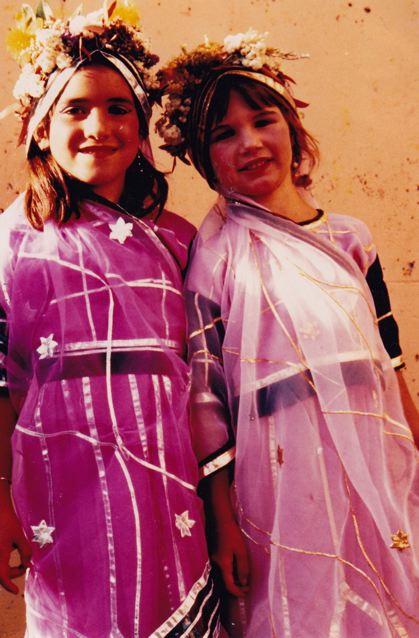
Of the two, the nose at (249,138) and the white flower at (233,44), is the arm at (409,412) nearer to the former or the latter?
the nose at (249,138)

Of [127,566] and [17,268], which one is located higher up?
[17,268]

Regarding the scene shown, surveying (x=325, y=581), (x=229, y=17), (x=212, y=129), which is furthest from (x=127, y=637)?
(x=229, y=17)

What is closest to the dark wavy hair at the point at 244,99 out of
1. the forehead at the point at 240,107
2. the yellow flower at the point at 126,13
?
the forehead at the point at 240,107

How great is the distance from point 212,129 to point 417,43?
94cm

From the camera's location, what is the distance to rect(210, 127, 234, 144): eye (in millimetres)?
1506

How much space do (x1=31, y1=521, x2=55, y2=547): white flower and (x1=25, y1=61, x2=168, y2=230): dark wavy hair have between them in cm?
55

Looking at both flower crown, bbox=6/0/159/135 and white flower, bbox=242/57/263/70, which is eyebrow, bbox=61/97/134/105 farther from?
white flower, bbox=242/57/263/70

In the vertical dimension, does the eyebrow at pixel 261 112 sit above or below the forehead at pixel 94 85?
below

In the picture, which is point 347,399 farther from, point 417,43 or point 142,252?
point 417,43

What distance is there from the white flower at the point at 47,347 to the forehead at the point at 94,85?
47 cm

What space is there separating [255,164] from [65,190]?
40 centimetres

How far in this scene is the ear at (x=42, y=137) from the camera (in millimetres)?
1448

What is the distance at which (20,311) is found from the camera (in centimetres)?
131

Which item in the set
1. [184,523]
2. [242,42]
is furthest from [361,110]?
[184,523]
